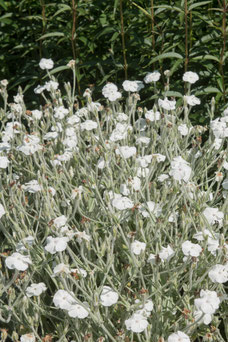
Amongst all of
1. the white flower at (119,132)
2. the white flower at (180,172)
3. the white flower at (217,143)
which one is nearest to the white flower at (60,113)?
the white flower at (119,132)

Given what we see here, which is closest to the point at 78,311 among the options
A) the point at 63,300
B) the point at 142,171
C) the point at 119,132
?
the point at 63,300

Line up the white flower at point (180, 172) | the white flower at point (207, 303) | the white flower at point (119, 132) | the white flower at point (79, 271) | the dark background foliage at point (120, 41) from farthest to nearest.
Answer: the dark background foliage at point (120, 41) → the white flower at point (119, 132) → the white flower at point (180, 172) → the white flower at point (79, 271) → the white flower at point (207, 303)

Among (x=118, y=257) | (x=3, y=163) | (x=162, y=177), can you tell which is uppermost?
(x=3, y=163)

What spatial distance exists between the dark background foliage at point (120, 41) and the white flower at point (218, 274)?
1.40m

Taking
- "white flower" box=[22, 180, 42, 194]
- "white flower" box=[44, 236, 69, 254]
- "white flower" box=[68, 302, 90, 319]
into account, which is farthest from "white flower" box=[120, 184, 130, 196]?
"white flower" box=[68, 302, 90, 319]

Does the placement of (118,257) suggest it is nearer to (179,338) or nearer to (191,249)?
(191,249)

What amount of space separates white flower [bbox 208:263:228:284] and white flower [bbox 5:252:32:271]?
63cm

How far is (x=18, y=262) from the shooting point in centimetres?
191

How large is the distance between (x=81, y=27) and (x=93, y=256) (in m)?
1.56

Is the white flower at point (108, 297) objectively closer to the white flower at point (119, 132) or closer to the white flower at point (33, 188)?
the white flower at point (33, 188)

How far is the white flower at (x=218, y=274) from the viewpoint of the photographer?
1.78m

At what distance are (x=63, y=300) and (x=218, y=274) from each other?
20.8 inches

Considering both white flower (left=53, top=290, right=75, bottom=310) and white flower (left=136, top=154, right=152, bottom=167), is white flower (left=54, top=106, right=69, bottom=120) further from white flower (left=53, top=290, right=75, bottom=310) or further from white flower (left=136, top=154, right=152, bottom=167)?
white flower (left=53, top=290, right=75, bottom=310)

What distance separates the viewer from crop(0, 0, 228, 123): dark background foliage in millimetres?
3027
